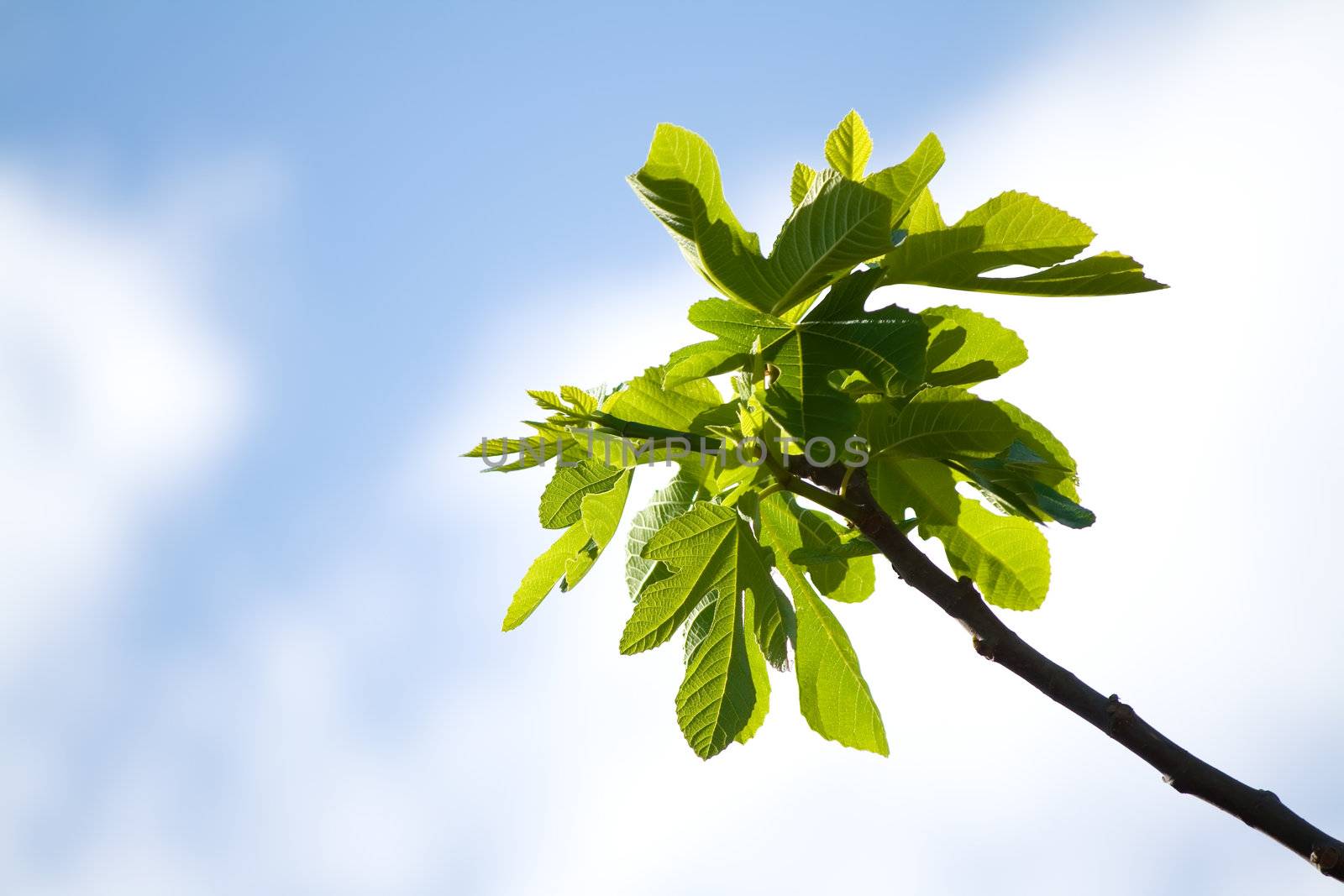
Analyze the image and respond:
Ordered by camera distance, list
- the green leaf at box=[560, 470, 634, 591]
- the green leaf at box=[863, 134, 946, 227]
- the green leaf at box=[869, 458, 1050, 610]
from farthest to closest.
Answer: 1. the green leaf at box=[869, 458, 1050, 610]
2. the green leaf at box=[560, 470, 634, 591]
3. the green leaf at box=[863, 134, 946, 227]

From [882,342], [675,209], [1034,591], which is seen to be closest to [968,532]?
[1034,591]

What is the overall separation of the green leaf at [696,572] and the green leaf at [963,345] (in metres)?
0.34

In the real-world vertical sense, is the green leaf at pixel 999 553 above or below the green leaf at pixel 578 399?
below

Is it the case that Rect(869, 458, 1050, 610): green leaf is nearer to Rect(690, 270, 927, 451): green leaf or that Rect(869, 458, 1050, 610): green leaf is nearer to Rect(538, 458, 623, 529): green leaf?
Rect(690, 270, 927, 451): green leaf

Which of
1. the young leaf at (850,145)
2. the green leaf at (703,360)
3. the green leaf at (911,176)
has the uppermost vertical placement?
the young leaf at (850,145)

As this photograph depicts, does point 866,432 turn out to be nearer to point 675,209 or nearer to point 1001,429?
point 1001,429

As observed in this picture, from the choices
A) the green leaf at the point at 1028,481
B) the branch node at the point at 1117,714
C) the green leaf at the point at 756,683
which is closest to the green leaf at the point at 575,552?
the green leaf at the point at 756,683

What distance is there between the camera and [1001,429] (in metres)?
1.27

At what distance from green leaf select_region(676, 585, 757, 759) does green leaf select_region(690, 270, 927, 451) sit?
0.33 m

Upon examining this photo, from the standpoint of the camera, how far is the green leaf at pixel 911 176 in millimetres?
1163

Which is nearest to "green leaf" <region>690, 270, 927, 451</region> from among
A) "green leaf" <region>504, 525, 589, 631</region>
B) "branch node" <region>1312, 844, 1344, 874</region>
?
"green leaf" <region>504, 525, 589, 631</region>

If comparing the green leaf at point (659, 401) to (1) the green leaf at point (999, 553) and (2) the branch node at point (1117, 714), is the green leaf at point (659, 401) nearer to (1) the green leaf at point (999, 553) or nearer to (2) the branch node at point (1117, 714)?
(1) the green leaf at point (999, 553)

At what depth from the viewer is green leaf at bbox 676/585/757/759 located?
4.51ft

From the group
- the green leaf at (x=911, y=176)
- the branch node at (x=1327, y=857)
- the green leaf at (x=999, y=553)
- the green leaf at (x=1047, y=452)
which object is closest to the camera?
the branch node at (x=1327, y=857)
